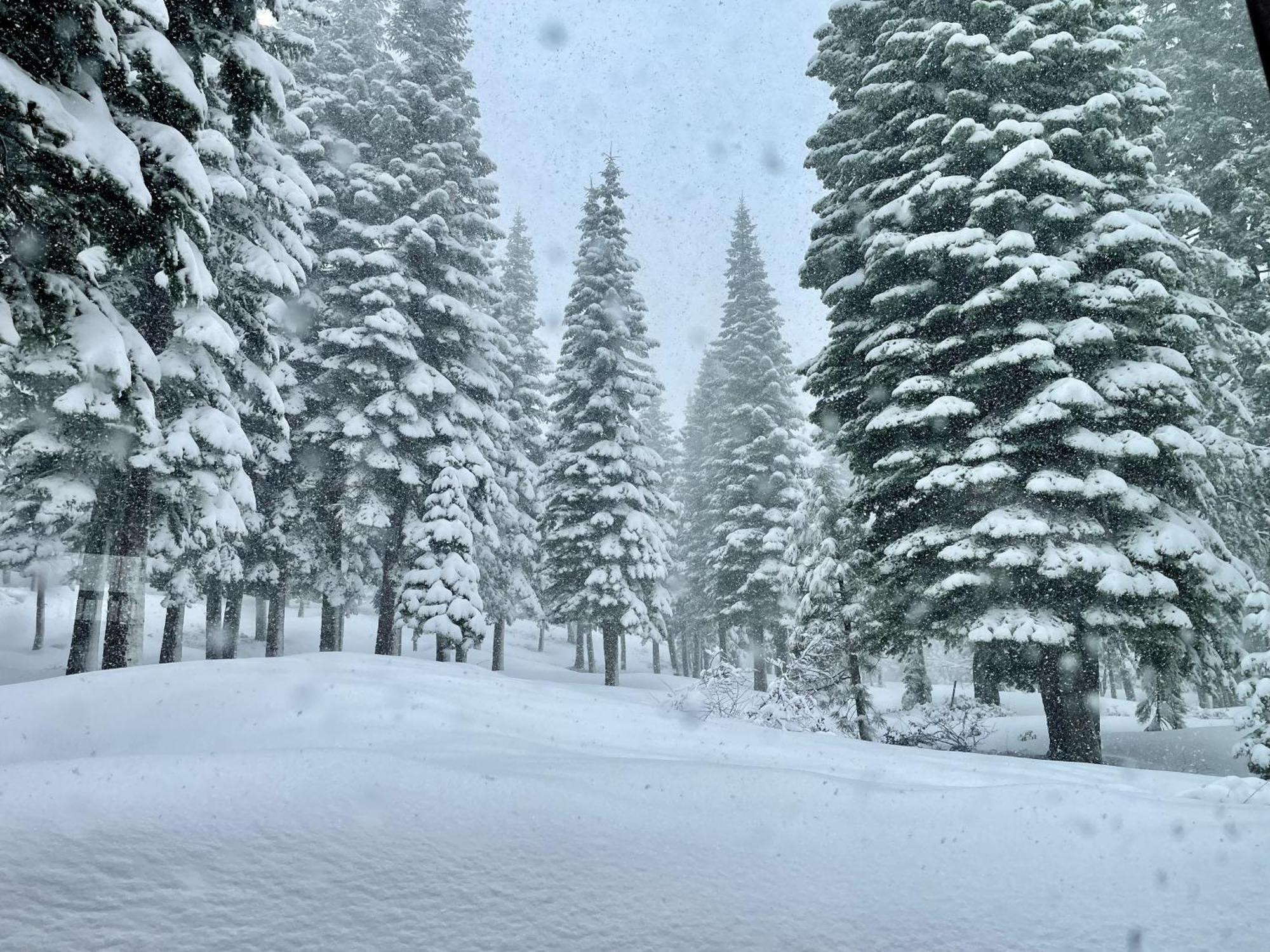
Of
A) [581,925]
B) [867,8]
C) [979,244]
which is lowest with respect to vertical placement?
[581,925]

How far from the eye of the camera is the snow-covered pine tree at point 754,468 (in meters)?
27.3

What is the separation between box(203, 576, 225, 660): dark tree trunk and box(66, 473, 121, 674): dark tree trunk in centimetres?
677

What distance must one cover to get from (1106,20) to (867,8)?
401 cm

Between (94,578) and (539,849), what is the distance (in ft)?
40.9

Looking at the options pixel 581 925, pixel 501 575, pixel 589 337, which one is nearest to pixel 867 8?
pixel 589 337

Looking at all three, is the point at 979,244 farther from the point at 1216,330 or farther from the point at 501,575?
the point at 501,575

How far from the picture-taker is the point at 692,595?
38000 millimetres

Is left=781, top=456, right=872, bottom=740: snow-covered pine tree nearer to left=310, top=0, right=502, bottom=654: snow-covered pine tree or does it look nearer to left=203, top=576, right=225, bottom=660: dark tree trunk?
left=310, top=0, right=502, bottom=654: snow-covered pine tree

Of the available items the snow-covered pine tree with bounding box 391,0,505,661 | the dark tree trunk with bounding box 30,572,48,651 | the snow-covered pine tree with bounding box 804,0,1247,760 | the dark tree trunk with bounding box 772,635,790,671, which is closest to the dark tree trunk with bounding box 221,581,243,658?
the snow-covered pine tree with bounding box 391,0,505,661

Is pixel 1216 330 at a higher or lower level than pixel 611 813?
higher

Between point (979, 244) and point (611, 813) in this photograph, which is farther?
point (979, 244)

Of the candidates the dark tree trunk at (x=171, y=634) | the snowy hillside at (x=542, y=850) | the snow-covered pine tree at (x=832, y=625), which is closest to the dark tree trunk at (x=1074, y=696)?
the snow-covered pine tree at (x=832, y=625)

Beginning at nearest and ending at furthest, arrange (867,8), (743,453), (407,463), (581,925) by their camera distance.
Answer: (581,925)
(867,8)
(407,463)
(743,453)

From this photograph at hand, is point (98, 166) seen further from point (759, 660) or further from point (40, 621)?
point (40, 621)
